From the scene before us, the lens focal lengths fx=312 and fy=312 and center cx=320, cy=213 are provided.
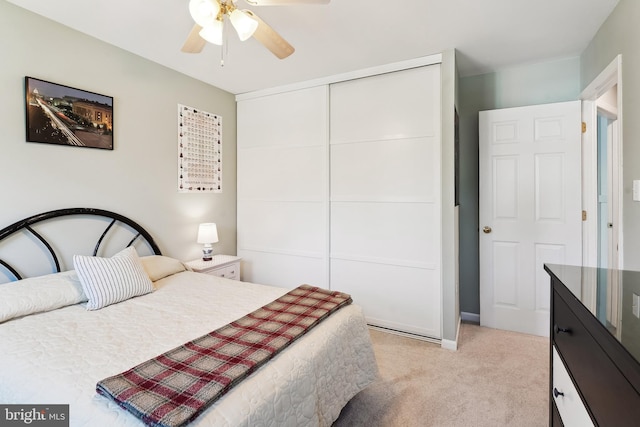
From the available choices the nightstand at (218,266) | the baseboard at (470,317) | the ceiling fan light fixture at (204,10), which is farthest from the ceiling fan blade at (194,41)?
the baseboard at (470,317)

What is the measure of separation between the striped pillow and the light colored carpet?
1529 mm

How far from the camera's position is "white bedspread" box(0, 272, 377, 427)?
1.06 m

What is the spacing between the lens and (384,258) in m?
2.92

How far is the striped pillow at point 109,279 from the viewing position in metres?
1.92

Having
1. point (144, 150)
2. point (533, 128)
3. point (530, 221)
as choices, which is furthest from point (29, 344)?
point (533, 128)

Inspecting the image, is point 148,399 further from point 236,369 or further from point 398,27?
point 398,27

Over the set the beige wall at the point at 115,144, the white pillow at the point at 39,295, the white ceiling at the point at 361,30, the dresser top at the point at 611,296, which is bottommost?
the white pillow at the point at 39,295

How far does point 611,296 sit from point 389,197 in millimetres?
1963

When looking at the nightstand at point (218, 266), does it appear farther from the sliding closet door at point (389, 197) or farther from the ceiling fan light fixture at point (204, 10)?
the ceiling fan light fixture at point (204, 10)

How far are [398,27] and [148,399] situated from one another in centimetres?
251

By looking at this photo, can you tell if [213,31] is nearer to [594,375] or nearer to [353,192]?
[353,192]

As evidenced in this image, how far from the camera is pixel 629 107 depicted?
1820mm

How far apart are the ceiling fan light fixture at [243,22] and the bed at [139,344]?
153 cm

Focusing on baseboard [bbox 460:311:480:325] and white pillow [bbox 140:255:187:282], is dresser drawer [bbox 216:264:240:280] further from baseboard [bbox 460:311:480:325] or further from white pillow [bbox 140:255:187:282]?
baseboard [bbox 460:311:480:325]
